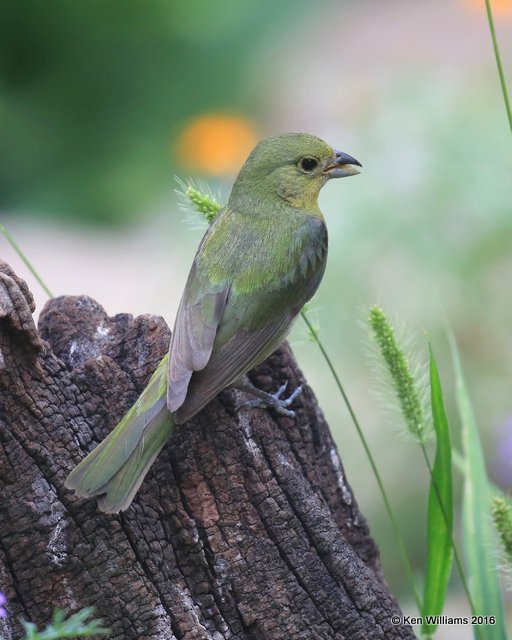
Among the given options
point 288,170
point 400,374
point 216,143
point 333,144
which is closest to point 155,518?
point 400,374

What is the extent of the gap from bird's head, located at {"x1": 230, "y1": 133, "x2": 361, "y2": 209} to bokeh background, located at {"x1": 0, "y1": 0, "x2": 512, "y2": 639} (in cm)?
100

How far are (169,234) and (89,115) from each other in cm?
201

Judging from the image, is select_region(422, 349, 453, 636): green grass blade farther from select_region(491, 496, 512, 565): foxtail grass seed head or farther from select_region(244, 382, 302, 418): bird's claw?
select_region(244, 382, 302, 418): bird's claw

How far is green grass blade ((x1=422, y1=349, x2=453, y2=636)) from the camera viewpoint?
7.59 feet

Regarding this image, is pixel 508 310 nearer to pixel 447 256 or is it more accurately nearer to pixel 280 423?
pixel 447 256

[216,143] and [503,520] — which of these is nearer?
[503,520]

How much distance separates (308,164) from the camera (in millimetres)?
3195

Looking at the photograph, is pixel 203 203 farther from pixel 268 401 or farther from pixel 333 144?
pixel 333 144

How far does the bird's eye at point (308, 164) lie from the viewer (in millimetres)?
3184

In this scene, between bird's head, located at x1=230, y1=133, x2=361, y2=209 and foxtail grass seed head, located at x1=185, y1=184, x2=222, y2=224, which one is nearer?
foxtail grass seed head, located at x1=185, y1=184, x2=222, y2=224

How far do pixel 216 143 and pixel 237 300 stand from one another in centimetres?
522

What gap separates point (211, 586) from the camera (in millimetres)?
2281

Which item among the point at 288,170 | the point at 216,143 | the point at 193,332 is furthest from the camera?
the point at 216,143

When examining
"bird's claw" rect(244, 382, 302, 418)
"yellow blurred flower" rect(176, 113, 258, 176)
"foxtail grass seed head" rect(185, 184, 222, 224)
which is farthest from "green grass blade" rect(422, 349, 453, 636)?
"yellow blurred flower" rect(176, 113, 258, 176)
